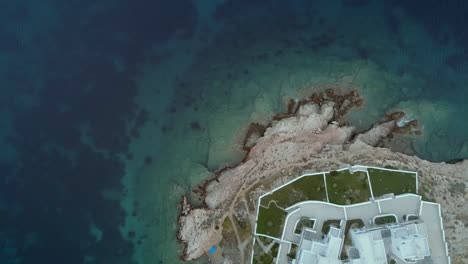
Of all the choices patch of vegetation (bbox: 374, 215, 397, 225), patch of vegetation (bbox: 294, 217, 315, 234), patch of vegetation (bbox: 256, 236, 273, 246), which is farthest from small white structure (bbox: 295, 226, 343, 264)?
patch of vegetation (bbox: 374, 215, 397, 225)

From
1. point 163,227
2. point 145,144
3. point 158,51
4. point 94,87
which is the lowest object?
point 163,227

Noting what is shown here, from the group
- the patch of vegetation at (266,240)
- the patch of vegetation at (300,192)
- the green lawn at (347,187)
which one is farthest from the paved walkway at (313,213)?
the patch of vegetation at (266,240)

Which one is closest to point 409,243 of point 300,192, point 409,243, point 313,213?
point 409,243

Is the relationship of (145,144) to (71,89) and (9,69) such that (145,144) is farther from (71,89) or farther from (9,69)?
(9,69)

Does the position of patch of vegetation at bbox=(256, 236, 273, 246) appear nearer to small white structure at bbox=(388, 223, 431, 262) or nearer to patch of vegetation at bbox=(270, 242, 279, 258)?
patch of vegetation at bbox=(270, 242, 279, 258)

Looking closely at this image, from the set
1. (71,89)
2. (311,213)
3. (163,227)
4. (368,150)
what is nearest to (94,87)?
(71,89)

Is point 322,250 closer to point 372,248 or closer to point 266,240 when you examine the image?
point 372,248

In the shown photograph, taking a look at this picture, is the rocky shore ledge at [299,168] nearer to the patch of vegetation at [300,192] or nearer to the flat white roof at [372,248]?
the patch of vegetation at [300,192]
